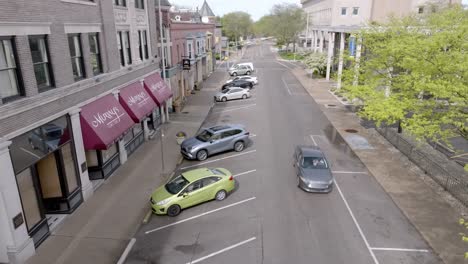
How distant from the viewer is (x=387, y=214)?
1445 cm

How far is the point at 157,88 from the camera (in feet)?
81.8

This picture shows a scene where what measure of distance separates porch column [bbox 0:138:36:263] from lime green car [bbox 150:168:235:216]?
4.92 metres

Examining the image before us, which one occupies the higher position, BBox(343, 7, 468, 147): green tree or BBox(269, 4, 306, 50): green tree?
BBox(269, 4, 306, 50): green tree

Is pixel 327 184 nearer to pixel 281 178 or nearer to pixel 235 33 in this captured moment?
pixel 281 178

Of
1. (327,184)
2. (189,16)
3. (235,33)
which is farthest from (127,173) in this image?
(235,33)

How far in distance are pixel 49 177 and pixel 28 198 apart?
83.8 inches

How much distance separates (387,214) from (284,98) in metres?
23.8

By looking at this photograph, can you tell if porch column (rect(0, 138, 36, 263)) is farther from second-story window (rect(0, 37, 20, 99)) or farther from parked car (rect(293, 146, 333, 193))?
parked car (rect(293, 146, 333, 193))

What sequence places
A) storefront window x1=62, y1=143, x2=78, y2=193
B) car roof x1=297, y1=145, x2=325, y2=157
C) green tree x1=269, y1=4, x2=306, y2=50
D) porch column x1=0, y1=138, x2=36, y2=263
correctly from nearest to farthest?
porch column x1=0, y1=138, x2=36, y2=263, storefront window x1=62, y1=143, x2=78, y2=193, car roof x1=297, y1=145, x2=325, y2=157, green tree x1=269, y1=4, x2=306, y2=50

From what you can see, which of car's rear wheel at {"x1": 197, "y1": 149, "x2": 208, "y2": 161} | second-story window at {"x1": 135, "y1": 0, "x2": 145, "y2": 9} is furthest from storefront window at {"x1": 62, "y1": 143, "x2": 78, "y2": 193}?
second-story window at {"x1": 135, "y1": 0, "x2": 145, "y2": 9}

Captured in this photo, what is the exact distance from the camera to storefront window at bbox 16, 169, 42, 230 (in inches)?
465

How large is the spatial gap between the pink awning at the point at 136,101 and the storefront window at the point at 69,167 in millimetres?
5363

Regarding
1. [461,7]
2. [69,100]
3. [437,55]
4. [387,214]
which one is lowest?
[387,214]

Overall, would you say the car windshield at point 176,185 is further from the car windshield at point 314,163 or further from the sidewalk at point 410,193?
the sidewalk at point 410,193
